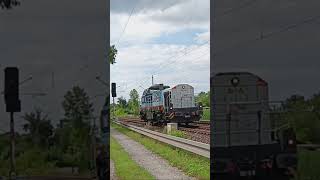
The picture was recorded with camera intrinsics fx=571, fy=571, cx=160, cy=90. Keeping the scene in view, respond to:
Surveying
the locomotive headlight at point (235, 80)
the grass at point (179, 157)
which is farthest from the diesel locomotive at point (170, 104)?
the locomotive headlight at point (235, 80)

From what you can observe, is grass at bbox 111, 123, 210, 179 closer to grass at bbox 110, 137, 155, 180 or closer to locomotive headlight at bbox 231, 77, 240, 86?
grass at bbox 110, 137, 155, 180

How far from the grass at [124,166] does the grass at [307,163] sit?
3.46 feet

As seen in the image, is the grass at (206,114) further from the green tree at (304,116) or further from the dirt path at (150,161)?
the green tree at (304,116)

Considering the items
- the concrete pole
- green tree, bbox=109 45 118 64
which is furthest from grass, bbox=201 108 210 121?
the concrete pole

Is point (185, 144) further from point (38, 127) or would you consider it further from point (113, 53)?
point (38, 127)

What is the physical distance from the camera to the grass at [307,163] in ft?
13.2

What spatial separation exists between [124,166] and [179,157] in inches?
16.1

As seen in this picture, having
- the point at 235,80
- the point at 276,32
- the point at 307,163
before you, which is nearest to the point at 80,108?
the point at 235,80

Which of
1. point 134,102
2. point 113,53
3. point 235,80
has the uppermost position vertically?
point 113,53

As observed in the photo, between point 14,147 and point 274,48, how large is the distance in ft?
6.28

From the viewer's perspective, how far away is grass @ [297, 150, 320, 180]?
13.2ft

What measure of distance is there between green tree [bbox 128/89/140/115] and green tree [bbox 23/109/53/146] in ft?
1.91

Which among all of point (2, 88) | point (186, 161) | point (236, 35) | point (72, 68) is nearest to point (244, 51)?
point (236, 35)

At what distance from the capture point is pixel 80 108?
152 inches
